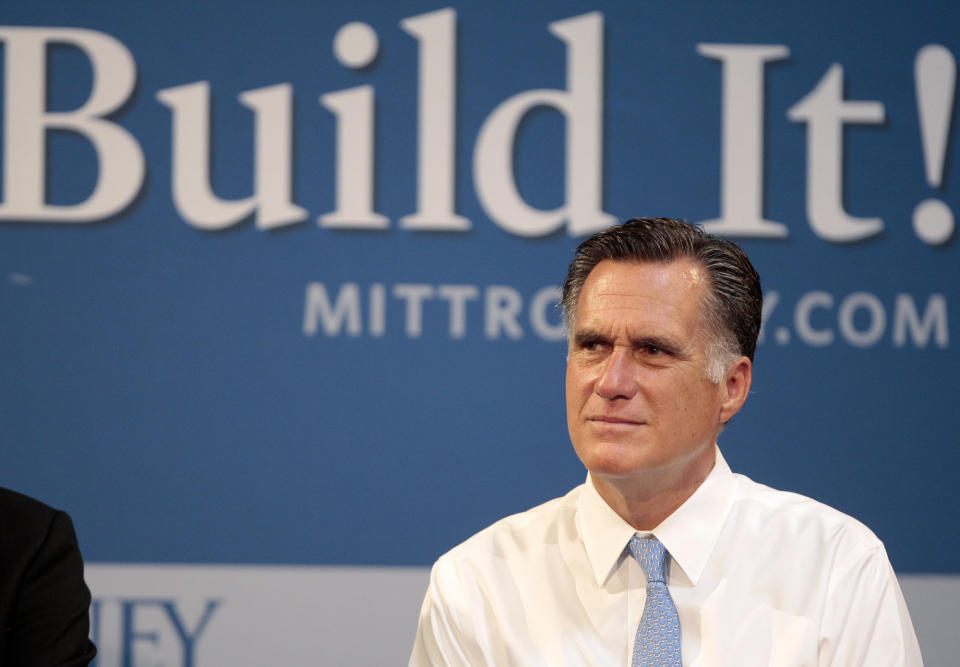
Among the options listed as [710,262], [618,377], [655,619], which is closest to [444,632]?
[655,619]

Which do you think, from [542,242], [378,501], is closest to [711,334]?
[542,242]

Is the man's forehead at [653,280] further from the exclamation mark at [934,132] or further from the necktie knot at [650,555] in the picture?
the exclamation mark at [934,132]

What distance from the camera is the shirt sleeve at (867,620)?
5.37ft

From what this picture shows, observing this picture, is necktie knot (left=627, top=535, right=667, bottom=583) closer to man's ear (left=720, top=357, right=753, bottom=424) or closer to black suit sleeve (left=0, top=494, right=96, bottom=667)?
man's ear (left=720, top=357, right=753, bottom=424)

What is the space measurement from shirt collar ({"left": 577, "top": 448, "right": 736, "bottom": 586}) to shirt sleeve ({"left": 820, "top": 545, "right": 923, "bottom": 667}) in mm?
195

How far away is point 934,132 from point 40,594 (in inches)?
88.5

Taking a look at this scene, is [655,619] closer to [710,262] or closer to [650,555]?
[650,555]

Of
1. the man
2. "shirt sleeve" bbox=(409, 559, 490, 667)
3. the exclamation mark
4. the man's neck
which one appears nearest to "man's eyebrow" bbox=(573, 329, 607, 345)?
the man

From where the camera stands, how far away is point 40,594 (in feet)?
5.69

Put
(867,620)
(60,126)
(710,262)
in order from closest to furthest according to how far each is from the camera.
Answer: (867,620) < (710,262) < (60,126)

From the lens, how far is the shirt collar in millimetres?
1731

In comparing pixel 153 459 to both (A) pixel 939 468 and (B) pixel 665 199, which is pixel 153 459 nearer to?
→ (B) pixel 665 199

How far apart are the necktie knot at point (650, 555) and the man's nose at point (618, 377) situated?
0.76ft

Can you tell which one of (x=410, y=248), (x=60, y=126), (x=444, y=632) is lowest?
(x=444, y=632)
